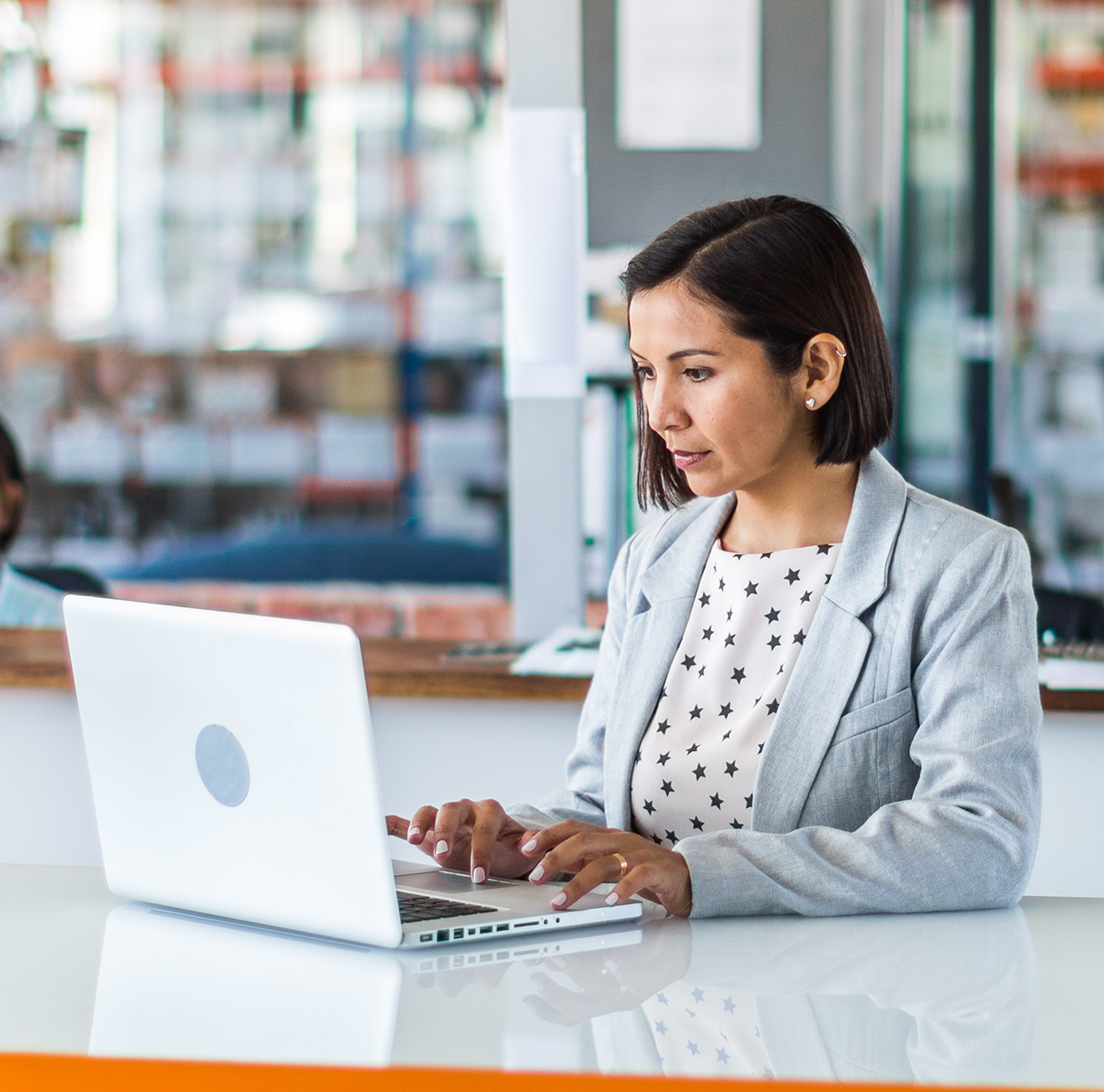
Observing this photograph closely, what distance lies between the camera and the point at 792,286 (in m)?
1.46

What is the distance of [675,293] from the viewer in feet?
4.85

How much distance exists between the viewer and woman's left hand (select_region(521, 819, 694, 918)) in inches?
45.5

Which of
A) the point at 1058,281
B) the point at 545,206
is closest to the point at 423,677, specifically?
the point at 545,206

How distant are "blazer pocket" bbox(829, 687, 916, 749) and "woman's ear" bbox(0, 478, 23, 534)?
1.93 metres

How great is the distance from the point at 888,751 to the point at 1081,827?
2.94ft

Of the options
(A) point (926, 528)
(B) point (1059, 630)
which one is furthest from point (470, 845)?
(B) point (1059, 630)

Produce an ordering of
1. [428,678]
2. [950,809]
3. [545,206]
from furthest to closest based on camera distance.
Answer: [545,206], [428,678], [950,809]

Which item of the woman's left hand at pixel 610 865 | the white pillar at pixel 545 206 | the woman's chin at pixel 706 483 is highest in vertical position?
the white pillar at pixel 545 206

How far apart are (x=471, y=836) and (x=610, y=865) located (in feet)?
0.61

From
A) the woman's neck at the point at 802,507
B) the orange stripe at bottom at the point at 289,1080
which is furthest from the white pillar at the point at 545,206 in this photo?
the orange stripe at bottom at the point at 289,1080

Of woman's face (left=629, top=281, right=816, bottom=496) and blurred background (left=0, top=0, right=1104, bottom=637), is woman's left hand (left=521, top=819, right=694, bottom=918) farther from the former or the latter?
blurred background (left=0, top=0, right=1104, bottom=637)

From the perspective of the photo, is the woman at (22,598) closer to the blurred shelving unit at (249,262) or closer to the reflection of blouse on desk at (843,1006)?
the reflection of blouse on desk at (843,1006)

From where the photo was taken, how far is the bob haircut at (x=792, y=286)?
1461mm

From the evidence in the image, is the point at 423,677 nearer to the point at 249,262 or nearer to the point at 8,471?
the point at 8,471
